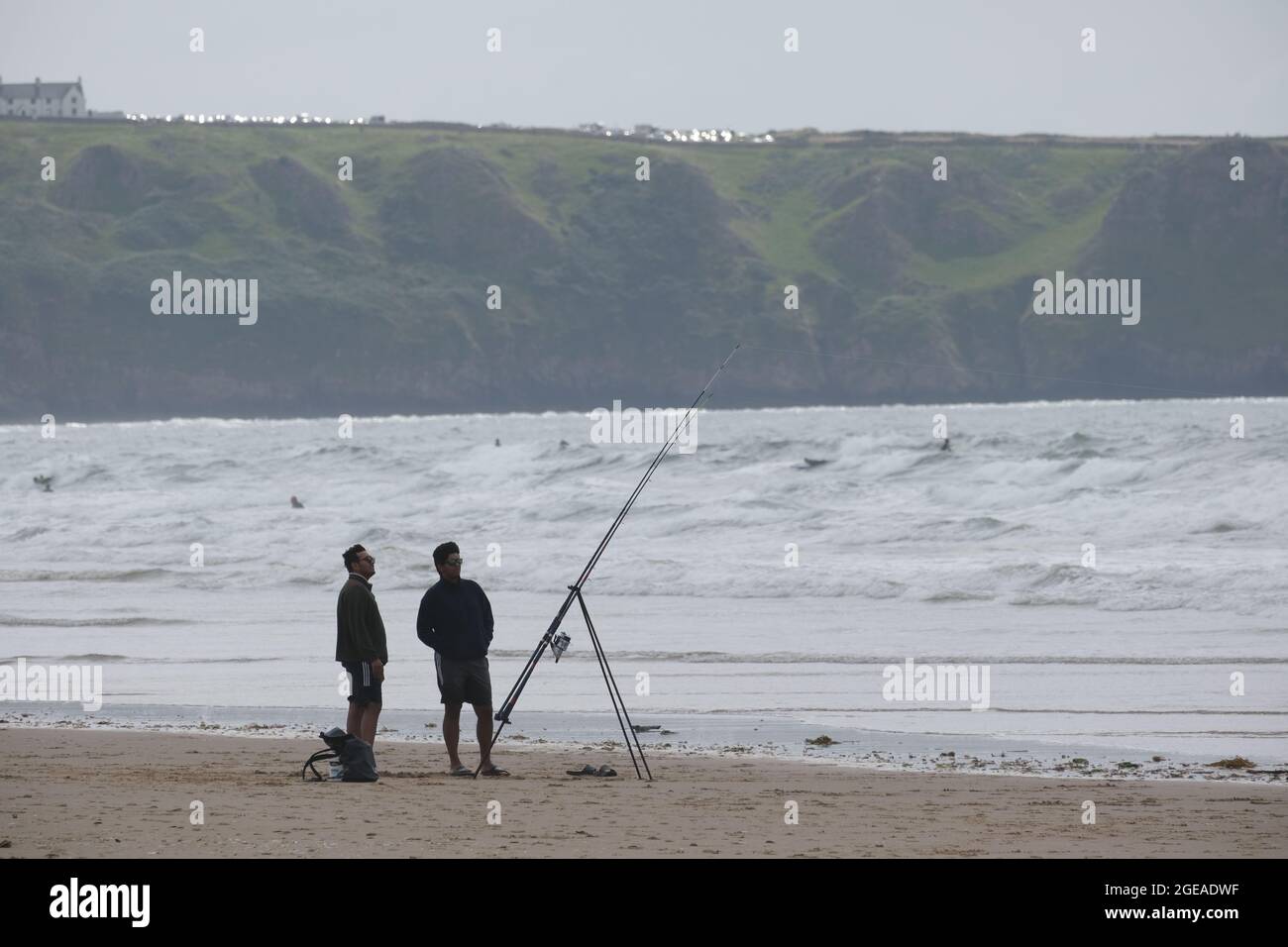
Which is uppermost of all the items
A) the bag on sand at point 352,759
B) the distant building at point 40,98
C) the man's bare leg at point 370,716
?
the distant building at point 40,98

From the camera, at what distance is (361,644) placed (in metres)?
8.59

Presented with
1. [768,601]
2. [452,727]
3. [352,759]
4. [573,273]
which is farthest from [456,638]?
[573,273]

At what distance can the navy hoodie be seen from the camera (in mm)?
8844

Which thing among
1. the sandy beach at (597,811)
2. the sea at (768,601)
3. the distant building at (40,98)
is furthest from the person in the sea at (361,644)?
the distant building at (40,98)

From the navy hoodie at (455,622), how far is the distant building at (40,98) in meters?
173

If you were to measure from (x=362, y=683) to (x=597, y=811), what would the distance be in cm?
177

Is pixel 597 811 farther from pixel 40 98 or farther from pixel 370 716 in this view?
pixel 40 98

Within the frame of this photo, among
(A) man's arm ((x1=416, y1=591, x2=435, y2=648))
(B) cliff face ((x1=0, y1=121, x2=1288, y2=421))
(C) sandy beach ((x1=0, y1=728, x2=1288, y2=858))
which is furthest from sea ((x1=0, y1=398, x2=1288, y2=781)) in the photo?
(B) cliff face ((x1=0, y1=121, x2=1288, y2=421))

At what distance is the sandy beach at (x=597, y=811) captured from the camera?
255 inches

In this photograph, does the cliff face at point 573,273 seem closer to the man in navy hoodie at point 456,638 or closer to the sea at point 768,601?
the sea at point 768,601

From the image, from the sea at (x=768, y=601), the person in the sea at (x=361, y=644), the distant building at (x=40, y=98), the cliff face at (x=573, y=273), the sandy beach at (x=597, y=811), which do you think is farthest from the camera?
the distant building at (x=40, y=98)

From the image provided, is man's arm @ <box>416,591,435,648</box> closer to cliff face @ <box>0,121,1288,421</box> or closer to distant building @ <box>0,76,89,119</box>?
cliff face @ <box>0,121,1288,421</box>

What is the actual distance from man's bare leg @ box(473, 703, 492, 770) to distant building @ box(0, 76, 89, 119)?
174m

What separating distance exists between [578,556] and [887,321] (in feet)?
396
